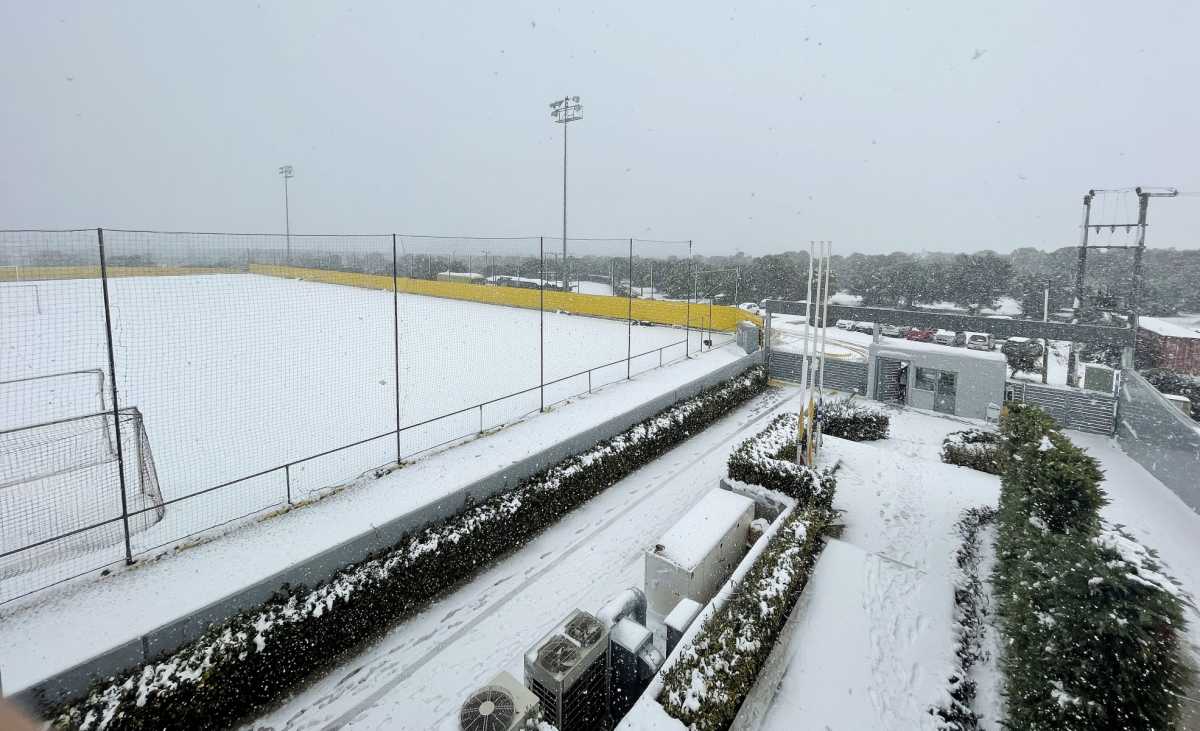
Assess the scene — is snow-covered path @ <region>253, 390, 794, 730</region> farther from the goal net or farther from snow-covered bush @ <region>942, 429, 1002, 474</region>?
snow-covered bush @ <region>942, 429, 1002, 474</region>

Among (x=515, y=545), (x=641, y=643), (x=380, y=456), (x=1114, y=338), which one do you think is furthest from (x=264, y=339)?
(x=1114, y=338)

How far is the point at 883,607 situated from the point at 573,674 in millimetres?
3427

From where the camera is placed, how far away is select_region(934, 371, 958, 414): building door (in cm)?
1410

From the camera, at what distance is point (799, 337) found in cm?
2145

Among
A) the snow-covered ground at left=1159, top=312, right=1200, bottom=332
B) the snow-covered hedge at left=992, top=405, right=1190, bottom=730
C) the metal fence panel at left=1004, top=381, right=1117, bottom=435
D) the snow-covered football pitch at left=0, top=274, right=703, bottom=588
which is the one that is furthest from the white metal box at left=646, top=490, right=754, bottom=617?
the snow-covered ground at left=1159, top=312, right=1200, bottom=332

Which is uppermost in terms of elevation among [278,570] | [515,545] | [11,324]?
[11,324]

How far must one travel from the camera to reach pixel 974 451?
34.5ft

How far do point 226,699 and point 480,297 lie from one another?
67.5 ft

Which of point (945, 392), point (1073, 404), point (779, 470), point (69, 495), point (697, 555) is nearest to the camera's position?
point (697, 555)

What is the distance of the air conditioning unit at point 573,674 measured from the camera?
15.1 ft

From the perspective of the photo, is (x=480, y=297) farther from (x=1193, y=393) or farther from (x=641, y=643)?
(x=1193, y=393)

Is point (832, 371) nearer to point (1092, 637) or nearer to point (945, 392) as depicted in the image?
point (945, 392)

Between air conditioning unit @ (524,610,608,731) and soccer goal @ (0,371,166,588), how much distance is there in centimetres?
418

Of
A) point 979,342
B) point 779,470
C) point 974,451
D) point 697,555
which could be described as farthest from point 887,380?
point 979,342
